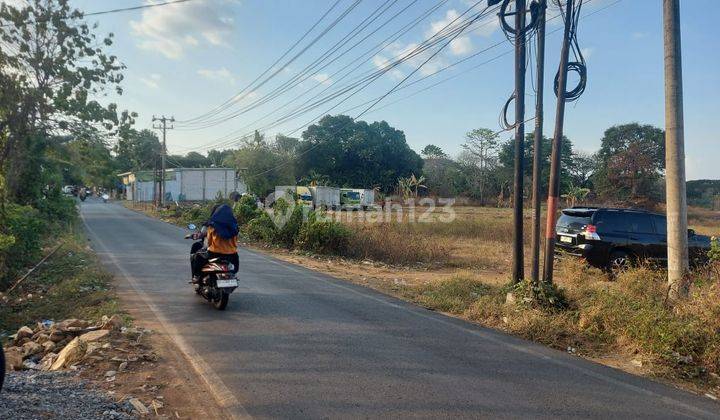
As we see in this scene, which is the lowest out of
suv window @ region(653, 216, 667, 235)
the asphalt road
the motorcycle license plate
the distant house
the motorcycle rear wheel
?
the asphalt road

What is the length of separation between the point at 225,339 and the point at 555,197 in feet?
18.1

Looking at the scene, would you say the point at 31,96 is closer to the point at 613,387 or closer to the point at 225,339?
the point at 225,339

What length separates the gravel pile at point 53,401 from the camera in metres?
3.80

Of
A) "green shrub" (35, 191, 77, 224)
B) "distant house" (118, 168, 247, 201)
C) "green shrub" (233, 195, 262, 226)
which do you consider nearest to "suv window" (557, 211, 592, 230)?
"green shrub" (233, 195, 262, 226)

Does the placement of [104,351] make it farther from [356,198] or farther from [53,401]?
[356,198]

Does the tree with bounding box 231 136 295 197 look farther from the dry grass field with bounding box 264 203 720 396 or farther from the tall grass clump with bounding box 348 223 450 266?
the dry grass field with bounding box 264 203 720 396

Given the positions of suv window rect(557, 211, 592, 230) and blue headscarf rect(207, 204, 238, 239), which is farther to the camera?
suv window rect(557, 211, 592, 230)

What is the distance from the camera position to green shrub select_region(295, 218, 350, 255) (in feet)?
55.2

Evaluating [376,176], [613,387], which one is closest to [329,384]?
[613,387]

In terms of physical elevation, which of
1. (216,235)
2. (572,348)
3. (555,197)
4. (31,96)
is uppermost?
(31,96)

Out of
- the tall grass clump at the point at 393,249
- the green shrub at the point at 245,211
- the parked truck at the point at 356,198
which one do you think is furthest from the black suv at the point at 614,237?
the parked truck at the point at 356,198

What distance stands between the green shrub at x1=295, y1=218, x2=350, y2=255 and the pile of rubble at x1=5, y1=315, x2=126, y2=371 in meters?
10.3

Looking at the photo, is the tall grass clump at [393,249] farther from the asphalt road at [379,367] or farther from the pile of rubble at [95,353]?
the pile of rubble at [95,353]

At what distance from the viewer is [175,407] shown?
4.14 meters
